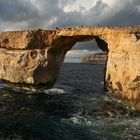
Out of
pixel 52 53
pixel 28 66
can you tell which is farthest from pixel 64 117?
pixel 52 53

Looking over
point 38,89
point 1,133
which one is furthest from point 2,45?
point 1,133

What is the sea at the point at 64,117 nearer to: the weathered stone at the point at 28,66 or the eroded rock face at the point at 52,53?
the weathered stone at the point at 28,66

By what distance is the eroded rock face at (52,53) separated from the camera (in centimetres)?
3219

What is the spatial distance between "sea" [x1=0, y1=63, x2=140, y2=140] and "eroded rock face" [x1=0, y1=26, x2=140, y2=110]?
2.22 metres

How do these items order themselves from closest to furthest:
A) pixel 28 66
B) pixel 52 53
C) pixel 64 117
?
pixel 64 117 → pixel 28 66 → pixel 52 53

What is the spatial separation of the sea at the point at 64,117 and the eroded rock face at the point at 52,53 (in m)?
2.22

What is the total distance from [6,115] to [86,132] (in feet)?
26.9

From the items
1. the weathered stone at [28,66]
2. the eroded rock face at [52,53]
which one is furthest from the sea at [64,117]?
the eroded rock face at [52,53]

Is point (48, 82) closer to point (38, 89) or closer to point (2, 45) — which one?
point (38, 89)

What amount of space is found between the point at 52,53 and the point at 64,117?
A: 14.8m

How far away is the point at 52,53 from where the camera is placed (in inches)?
1569

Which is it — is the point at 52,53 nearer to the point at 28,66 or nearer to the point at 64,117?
the point at 28,66

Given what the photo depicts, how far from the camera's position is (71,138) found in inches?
826

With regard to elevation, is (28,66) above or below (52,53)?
below
